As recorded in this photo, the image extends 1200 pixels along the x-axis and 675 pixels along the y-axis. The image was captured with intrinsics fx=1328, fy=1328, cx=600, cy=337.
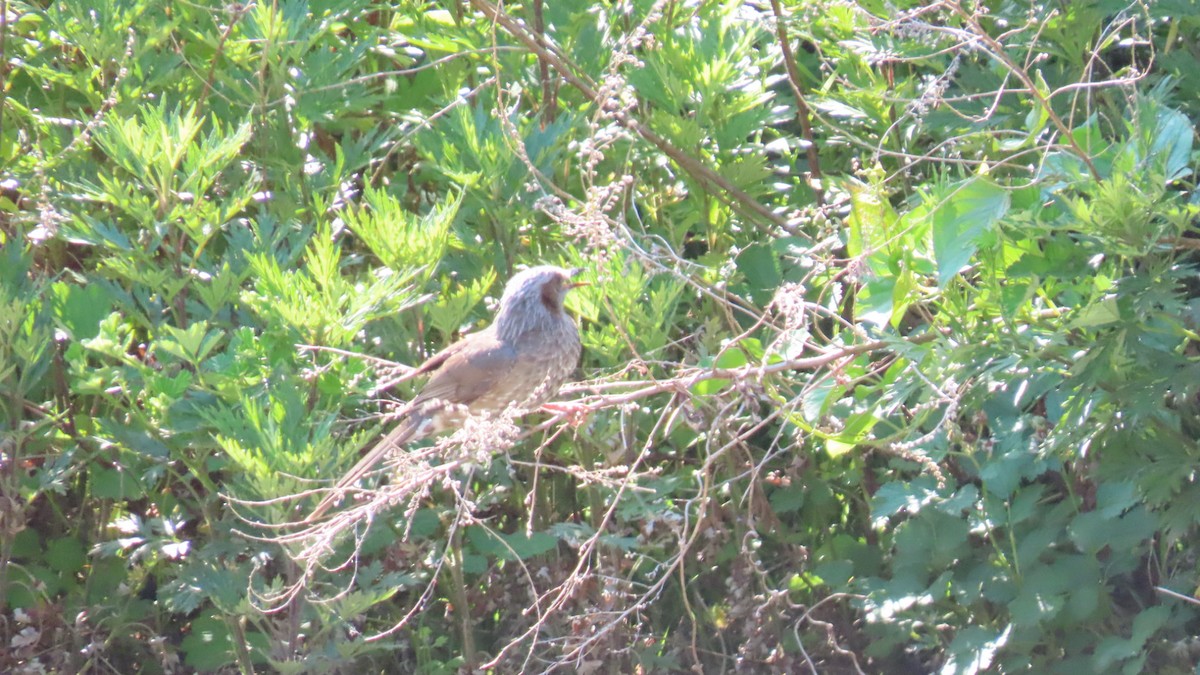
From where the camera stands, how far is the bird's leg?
3.32 m

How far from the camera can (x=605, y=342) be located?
3834 millimetres

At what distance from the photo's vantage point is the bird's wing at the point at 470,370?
3814 millimetres

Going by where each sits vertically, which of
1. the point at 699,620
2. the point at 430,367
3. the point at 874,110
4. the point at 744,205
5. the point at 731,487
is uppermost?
the point at 874,110

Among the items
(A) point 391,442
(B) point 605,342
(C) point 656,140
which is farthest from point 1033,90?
(A) point 391,442

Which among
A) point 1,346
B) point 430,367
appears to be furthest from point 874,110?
point 1,346

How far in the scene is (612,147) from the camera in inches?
163

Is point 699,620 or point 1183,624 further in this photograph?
point 699,620

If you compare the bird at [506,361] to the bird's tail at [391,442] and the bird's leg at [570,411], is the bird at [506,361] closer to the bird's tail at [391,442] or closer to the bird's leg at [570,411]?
the bird's tail at [391,442]

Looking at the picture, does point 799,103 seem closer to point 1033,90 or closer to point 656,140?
point 656,140

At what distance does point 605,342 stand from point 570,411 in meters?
0.45

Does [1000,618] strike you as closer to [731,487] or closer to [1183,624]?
[1183,624]

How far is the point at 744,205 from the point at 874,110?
476mm

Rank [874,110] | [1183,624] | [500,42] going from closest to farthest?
[1183,624]
[874,110]
[500,42]

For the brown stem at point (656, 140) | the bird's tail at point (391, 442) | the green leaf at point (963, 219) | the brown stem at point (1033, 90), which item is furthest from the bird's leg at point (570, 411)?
the brown stem at point (1033, 90)
